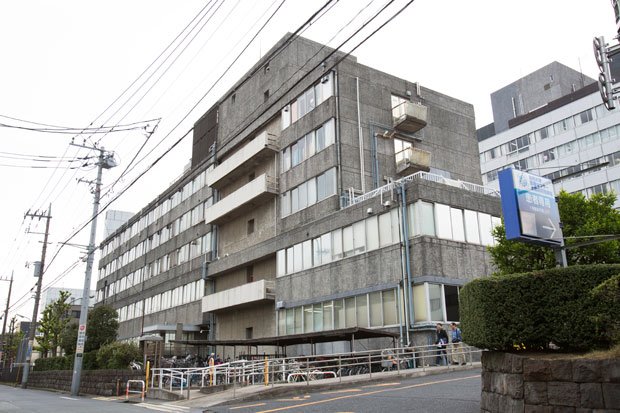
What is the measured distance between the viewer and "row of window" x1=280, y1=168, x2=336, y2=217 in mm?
31844

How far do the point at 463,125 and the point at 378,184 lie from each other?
11.1 metres

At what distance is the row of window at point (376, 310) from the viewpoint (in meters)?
24.1

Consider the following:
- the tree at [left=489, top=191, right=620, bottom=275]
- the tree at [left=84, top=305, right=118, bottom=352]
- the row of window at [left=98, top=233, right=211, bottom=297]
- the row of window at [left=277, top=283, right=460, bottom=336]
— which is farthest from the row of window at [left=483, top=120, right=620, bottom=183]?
the tree at [left=84, top=305, right=118, bottom=352]

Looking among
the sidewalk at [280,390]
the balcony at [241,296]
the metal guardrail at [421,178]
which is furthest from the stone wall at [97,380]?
the metal guardrail at [421,178]

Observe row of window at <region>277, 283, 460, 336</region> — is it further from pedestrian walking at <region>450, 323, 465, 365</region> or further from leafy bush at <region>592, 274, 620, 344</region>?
leafy bush at <region>592, 274, 620, 344</region>

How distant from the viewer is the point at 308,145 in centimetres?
3466

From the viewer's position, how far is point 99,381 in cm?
2691

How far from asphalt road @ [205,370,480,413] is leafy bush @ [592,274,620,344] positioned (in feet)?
12.0

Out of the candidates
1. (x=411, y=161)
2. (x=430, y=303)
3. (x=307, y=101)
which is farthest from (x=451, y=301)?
(x=307, y=101)

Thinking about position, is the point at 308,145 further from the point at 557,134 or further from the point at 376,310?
the point at 557,134

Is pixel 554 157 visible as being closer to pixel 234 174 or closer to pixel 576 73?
pixel 576 73

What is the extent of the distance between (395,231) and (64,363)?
25193mm

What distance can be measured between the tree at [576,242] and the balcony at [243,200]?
61.1ft

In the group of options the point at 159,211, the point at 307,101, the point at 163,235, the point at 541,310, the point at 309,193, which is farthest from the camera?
the point at 159,211
